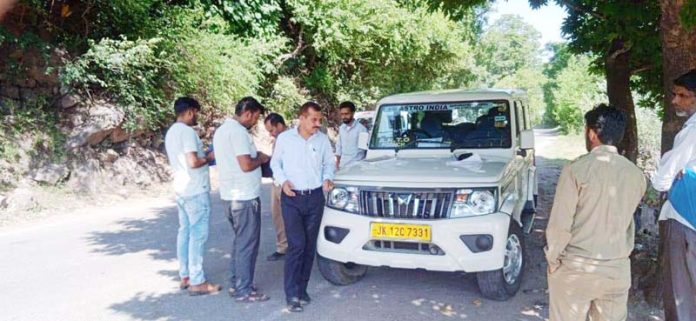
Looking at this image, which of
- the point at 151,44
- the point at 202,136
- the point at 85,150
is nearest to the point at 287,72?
the point at 202,136

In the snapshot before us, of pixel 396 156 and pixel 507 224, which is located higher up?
pixel 396 156

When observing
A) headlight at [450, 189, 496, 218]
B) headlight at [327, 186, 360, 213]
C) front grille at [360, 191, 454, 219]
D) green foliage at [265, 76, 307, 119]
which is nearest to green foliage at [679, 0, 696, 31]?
headlight at [450, 189, 496, 218]

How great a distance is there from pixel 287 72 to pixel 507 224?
14.2 metres

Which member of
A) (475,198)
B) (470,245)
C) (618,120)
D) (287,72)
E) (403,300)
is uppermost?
(287,72)

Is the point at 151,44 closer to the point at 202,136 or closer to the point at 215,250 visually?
the point at 202,136

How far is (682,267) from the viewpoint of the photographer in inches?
132

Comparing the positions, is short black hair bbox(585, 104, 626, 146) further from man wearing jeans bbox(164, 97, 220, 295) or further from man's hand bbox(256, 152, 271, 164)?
man wearing jeans bbox(164, 97, 220, 295)

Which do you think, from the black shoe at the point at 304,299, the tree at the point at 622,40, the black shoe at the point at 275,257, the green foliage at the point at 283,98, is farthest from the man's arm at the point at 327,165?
the green foliage at the point at 283,98

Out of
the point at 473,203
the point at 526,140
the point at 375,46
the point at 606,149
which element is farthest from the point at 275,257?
the point at 375,46

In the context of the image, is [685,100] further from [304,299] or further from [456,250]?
[304,299]

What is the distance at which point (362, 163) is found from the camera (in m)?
5.26

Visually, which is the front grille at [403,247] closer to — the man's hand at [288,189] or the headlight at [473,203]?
the headlight at [473,203]

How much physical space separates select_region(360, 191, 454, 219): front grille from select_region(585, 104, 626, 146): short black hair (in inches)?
61.3

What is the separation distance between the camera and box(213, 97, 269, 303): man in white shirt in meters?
4.60
